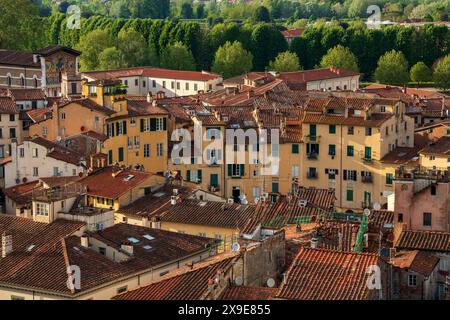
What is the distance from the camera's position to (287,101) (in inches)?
2820

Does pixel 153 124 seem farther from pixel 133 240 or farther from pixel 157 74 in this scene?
pixel 157 74

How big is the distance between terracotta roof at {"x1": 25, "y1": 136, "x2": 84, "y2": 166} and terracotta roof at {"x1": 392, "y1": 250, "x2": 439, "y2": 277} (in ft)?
70.4

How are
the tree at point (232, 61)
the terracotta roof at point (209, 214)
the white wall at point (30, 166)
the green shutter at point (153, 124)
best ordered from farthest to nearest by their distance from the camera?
the tree at point (232, 61) → the green shutter at point (153, 124) → the white wall at point (30, 166) → the terracotta roof at point (209, 214)

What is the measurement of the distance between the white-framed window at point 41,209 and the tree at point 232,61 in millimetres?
71244

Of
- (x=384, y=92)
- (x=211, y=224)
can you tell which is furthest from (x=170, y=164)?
(x=384, y=92)

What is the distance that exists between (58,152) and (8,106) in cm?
898

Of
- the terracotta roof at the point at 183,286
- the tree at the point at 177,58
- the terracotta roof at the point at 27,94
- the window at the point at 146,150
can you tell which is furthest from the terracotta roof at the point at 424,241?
the tree at the point at 177,58

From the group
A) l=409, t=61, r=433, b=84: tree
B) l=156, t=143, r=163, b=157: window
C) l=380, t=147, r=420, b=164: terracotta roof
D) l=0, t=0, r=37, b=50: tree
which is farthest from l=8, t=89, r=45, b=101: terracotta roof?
l=409, t=61, r=433, b=84: tree

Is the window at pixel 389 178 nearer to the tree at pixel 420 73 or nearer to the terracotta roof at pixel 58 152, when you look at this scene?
the terracotta roof at pixel 58 152

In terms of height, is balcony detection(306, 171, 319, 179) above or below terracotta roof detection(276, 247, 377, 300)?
below

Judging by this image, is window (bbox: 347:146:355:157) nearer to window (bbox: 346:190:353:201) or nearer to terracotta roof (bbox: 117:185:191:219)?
window (bbox: 346:190:353:201)

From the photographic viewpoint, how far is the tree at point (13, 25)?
106m

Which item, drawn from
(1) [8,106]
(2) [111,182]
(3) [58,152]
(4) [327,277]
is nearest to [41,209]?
(2) [111,182]

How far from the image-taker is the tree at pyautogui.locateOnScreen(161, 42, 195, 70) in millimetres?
112000
